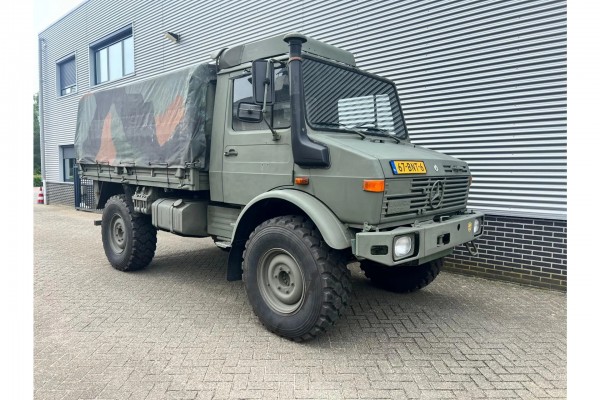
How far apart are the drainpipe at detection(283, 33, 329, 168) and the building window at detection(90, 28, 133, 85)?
36.2 ft

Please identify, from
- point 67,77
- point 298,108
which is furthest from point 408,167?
point 67,77

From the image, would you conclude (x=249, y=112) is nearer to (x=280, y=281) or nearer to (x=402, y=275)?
(x=280, y=281)

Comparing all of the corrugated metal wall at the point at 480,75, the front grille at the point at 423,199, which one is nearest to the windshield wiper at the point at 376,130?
the front grille at the point at 423,199

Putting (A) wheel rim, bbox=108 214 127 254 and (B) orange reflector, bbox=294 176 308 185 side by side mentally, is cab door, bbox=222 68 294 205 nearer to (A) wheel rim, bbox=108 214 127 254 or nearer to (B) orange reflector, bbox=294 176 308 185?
(B) orange reflector, bbox=294 176 308 185

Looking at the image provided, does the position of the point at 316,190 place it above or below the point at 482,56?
below

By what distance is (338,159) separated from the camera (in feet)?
11.5

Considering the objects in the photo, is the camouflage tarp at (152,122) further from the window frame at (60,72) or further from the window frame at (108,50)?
the window frame at (60,72)

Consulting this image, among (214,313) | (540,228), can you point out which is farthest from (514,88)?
(214,313)

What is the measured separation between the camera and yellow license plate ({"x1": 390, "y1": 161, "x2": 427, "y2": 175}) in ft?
11.1

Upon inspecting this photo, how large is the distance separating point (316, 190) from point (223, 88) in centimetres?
180

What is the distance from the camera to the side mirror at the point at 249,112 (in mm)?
3873

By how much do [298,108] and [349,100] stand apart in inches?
30.3

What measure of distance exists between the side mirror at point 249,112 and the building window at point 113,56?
10.7 metres

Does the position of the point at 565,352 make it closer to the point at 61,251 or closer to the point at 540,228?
the point at 540,228
